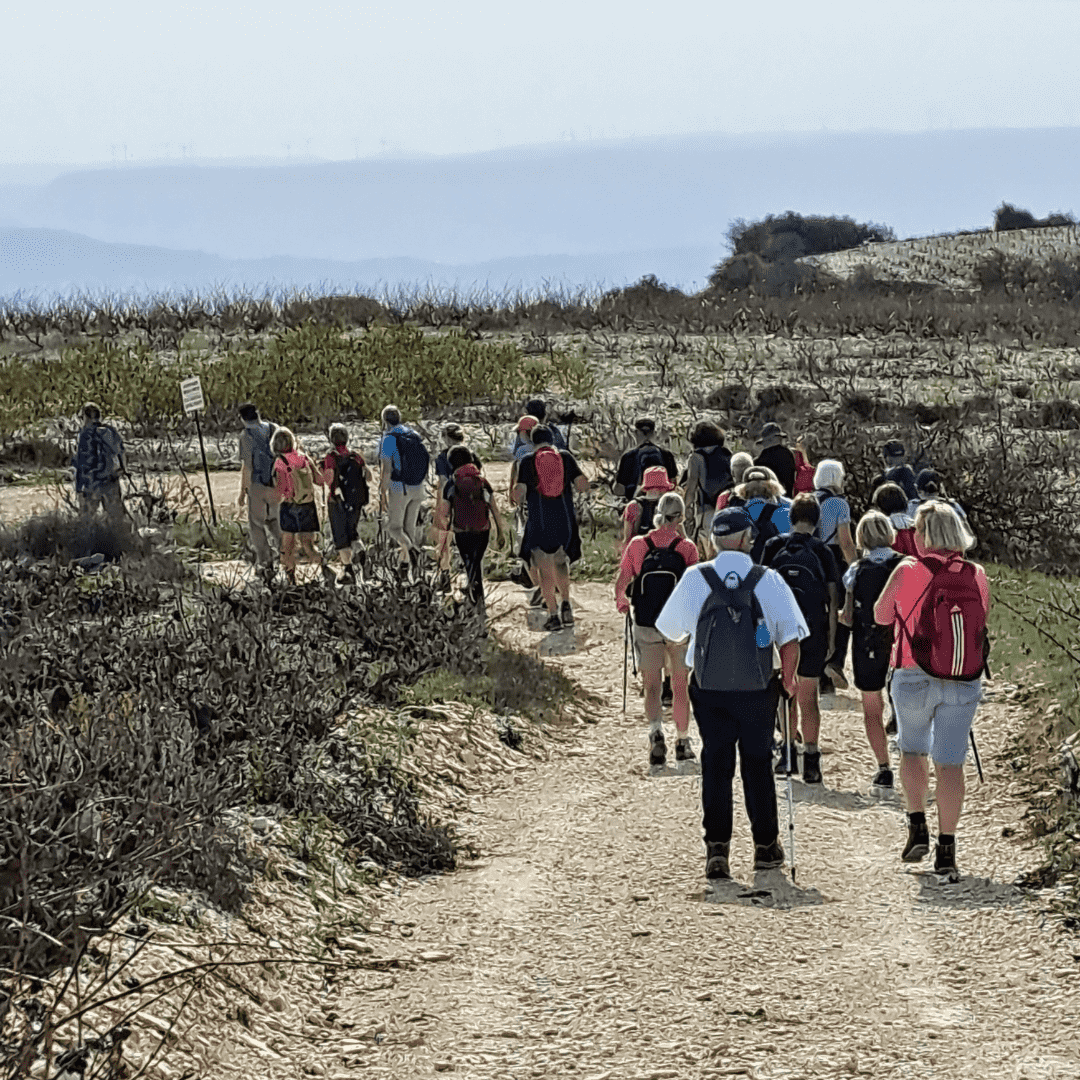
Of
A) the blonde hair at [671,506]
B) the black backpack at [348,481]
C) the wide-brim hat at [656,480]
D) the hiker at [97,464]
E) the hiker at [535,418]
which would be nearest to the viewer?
the blonde hair at [671,506]

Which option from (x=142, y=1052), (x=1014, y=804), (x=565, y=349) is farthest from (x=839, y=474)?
(x=565, y=349)

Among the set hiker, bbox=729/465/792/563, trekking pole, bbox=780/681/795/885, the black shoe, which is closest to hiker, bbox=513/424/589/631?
hiker, bbox=729/465/792/563

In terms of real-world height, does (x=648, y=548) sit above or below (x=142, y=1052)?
above

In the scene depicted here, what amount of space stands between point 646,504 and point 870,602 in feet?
8.23

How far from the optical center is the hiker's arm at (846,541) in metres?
10.6

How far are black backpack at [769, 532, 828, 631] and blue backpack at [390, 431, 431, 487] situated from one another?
5.63 meters

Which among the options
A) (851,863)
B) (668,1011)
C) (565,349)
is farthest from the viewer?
(565,349)

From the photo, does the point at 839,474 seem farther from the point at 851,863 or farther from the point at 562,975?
the point at 562,975

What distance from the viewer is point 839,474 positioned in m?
10.5

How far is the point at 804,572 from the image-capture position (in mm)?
9148

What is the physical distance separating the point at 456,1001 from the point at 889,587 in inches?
115

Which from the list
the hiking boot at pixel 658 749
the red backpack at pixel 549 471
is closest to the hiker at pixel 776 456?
the red backpack at pixel 549 471

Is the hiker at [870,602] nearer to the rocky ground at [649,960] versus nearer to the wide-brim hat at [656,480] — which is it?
the rocky ground at [649,960]

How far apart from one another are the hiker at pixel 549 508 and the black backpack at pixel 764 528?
268cm
